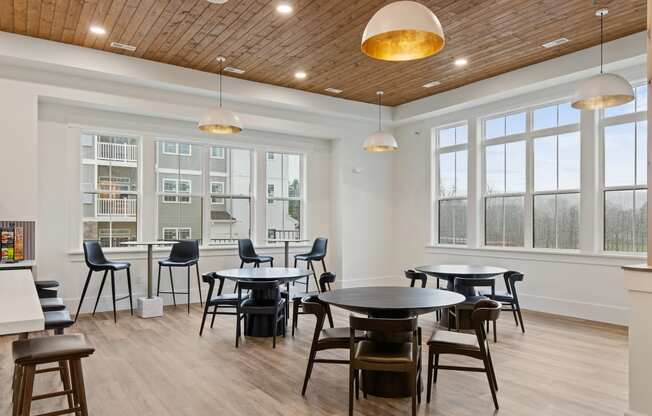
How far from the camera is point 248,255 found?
24.9ft

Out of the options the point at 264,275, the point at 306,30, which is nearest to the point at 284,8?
the point at 306,30

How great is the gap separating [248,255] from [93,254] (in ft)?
7.41

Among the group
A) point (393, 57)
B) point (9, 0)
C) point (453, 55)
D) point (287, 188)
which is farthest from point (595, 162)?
point (9, 0)

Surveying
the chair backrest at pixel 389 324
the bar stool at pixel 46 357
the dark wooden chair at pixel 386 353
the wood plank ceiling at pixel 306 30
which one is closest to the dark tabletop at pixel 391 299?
the dark wooden chair at pixel 386 353

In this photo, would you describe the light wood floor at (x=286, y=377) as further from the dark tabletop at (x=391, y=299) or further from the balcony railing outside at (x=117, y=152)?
the balcony railing outside at (x=117, y=152)

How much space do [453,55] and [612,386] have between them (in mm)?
4088

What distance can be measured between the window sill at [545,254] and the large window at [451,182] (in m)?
0.22

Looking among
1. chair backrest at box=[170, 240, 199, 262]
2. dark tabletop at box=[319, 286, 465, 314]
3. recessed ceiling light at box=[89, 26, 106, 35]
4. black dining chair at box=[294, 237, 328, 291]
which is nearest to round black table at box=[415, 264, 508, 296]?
dark tabletop at box=[319, 286, 465, 314]

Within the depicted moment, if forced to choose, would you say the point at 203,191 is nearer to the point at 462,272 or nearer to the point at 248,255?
the point at 248,255

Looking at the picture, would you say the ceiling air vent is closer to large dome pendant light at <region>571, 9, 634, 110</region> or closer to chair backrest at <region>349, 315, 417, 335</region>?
chair backrest at <region>349, 315, 417, 335</region>

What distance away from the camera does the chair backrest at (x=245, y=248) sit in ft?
24.7

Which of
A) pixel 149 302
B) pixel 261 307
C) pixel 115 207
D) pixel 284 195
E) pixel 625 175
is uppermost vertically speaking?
pixel 625 175

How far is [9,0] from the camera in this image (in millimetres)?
4523

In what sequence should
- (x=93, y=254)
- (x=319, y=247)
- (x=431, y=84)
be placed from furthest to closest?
(x=319, y=247) < (x=431, y=84) < (x=93, y=254)
